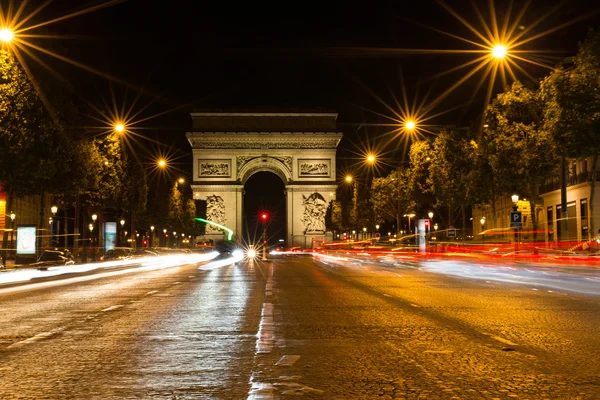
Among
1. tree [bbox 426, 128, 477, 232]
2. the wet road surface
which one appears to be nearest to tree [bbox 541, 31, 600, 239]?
tree [bbox 426, 128, 477, 232]

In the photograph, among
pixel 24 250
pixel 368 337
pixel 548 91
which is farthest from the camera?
pixel 548 91

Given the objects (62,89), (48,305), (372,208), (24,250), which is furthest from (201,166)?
(48,305)

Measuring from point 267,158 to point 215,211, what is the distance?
380 inches

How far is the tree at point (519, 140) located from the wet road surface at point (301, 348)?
27.4 m

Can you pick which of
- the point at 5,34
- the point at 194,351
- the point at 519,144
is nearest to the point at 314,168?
the point at 519,144

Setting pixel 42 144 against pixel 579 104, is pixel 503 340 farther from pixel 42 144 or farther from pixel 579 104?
pixel 42 144

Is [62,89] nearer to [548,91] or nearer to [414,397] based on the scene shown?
[548,91]

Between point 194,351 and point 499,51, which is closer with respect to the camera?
point 194,351

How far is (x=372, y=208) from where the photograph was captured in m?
85.4

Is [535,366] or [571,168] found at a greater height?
[571,168]

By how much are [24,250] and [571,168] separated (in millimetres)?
44144

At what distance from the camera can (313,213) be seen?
93.8m

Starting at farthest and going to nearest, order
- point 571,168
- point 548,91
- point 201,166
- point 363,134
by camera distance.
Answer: point 363,134 → point 201,166 → point 571,168 → point 548,91

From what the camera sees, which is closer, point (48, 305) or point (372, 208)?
point (48, 305)
